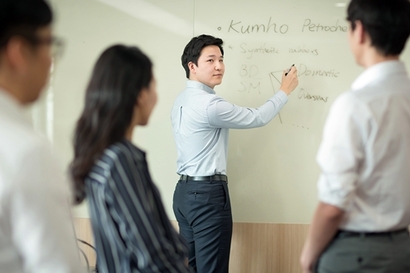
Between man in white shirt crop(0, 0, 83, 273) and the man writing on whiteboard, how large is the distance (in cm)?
150

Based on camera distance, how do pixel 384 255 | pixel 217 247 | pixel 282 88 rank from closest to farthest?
pixel 384 255 < pixel 217 247 < pixel 282 88

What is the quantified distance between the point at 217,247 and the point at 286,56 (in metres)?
1.14

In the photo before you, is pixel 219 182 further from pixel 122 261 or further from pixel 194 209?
pixel 122 261

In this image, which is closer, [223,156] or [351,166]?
[351,166]

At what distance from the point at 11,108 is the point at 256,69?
1948 mm

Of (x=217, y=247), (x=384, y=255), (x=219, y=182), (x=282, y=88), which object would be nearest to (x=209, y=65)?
(x=282, y=88)

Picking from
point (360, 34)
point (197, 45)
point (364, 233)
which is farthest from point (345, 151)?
point (197, 45)

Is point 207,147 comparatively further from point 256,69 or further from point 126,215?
point 126,215

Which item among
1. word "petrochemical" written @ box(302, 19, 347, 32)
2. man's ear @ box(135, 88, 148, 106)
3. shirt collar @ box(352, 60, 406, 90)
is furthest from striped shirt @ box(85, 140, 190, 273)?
word "petrochemical" written @ box(302, 19, 347, 32)

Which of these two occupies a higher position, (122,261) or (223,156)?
(223,156)

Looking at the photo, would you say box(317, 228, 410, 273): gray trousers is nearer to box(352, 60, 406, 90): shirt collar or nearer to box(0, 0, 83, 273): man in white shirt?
box(352, 60, 406, 90): shirt collar

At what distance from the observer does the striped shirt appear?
42.7 inches

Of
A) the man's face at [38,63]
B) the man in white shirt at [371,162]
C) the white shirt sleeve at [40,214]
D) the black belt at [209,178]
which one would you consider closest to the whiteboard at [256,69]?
the black belt at [209,178]

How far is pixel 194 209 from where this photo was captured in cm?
235
